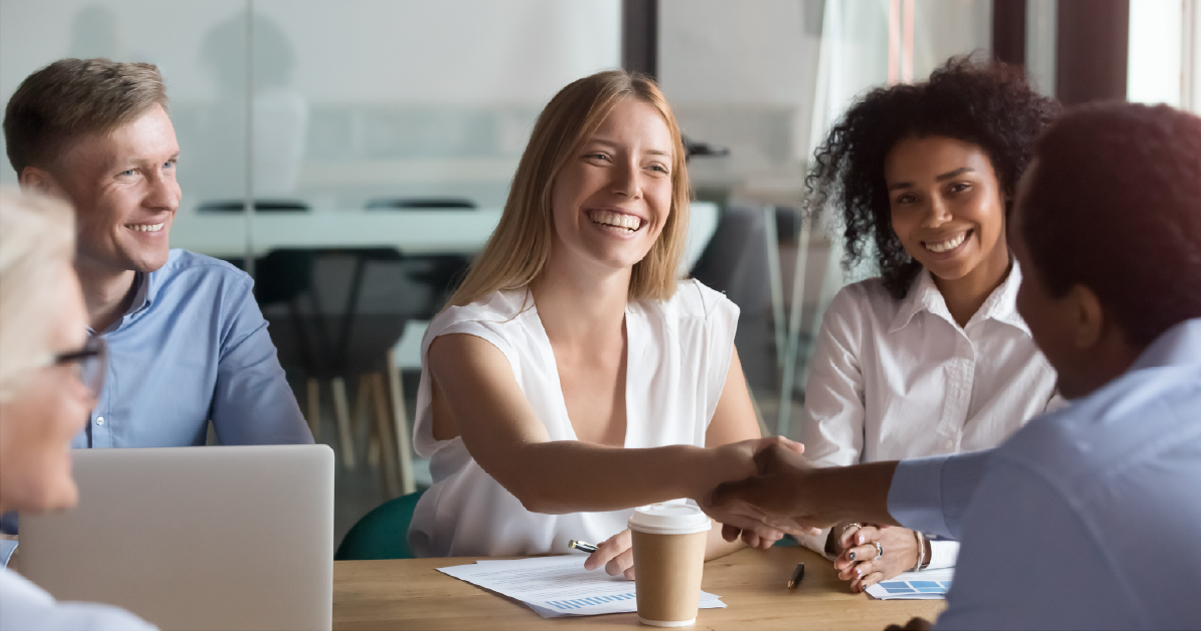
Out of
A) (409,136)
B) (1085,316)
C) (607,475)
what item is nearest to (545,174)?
(607,475)

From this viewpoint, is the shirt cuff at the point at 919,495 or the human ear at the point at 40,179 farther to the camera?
the human ear at the point at 40,179

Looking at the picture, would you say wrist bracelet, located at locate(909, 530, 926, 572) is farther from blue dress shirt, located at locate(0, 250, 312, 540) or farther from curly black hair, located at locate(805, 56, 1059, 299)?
blue dress shirt, located at locate(0, 250, 312, 540)

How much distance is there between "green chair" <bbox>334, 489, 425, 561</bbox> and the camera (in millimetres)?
1824

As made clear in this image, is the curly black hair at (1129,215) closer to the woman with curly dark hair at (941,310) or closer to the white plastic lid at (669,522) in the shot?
the white plastic lid at (669,522)

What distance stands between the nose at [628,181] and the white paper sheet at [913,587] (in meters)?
0.81

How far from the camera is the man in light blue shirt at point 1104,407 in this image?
73cm

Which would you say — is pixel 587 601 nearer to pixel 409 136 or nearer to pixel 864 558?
pixel 864 558

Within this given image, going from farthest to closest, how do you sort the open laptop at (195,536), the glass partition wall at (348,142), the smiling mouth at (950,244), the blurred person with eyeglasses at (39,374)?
1. the glass partition wall at (348,142)
2. the smiling mouth at (950,244)
3. the open laptop at (195,536)
4. the blurred person with eyeglasses at (39,374)

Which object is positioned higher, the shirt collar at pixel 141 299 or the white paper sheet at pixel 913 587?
the shirt collar at pixel 141 299

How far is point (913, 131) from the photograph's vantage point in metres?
2.12

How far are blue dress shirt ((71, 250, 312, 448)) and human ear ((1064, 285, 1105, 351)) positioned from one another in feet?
4.84

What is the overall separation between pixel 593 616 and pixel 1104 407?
0.72 metres

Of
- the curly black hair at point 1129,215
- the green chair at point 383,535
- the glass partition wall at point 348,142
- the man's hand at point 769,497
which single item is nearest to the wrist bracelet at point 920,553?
the man's hand at point 769,497

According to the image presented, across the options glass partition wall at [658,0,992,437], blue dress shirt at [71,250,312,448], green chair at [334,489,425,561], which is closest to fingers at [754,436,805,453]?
green chair at [334,489,425,561]
